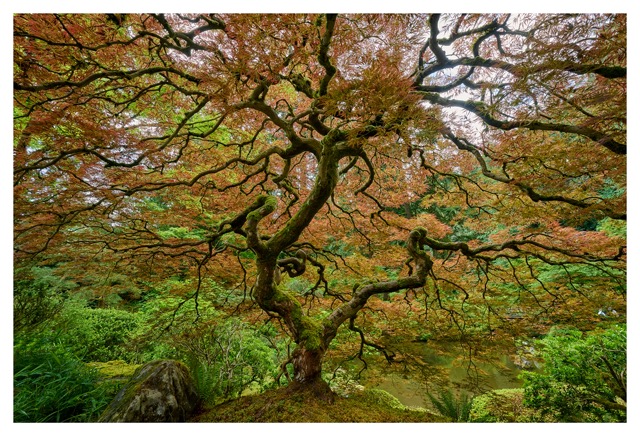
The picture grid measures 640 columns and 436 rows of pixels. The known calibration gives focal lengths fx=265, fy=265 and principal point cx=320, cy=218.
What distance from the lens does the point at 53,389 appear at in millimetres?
2164

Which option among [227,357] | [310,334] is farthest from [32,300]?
[310,334]

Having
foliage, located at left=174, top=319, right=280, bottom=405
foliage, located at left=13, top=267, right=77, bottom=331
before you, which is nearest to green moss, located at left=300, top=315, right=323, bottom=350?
foliage, located at left=174, top=319, right=280, bottom=405

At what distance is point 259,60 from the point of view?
172cm

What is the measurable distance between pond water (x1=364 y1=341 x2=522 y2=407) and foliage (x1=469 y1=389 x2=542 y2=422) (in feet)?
0.58

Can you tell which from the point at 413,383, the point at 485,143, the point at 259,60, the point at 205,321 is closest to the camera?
the point at 259,60

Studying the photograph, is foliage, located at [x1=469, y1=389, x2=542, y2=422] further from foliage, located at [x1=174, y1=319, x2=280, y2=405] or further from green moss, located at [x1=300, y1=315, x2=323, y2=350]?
foliage, located at [x1=174, y1=319, x2=280, y2=405]

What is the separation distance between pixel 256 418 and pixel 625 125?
2901 millimetres

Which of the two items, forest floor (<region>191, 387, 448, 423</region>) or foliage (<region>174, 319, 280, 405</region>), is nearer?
forest floor (<region>191, 387, 448, 423</region>)

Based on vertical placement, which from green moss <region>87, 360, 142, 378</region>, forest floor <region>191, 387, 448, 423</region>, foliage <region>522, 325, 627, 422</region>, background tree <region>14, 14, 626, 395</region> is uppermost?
background tree <region>14, 14, 626, 395</region>

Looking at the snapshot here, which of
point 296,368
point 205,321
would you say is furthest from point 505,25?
point 205,321

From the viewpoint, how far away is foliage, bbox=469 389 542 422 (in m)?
2.62

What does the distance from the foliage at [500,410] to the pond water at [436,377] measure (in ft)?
0.58

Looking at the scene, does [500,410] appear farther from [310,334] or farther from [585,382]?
[310,334]

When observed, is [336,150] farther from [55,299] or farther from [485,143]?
[55,299]
